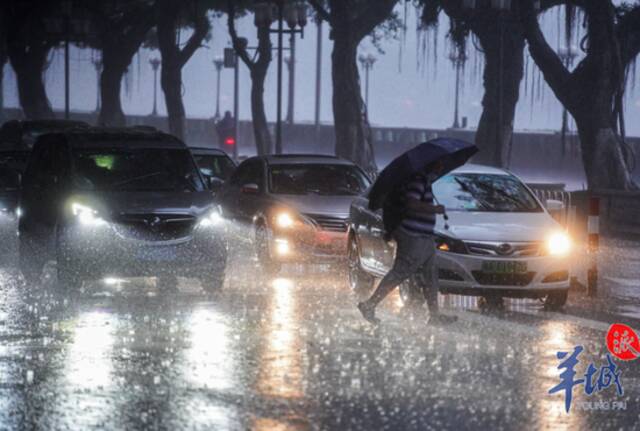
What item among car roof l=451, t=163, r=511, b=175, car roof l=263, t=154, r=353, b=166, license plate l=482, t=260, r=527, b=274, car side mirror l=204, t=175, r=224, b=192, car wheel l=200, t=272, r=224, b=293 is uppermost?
car roof l=451, t=163, r=511, b=175

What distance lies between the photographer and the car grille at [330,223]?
1894cm

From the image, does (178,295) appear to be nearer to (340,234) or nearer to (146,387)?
(340,234)

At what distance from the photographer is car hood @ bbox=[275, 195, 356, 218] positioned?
1908 cm

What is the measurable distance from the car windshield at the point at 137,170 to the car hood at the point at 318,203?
84.6 inches

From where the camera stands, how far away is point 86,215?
628 inches

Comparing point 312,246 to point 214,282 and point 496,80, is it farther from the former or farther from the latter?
point 496,80

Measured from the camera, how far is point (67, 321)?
43.8 feet

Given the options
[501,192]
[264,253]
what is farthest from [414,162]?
[264,253]

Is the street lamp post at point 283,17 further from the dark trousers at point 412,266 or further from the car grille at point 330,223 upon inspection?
the dark trousers at point 412,266

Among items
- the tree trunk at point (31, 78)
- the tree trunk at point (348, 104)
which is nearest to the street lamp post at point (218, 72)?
the tree trunk at point (31, 78)

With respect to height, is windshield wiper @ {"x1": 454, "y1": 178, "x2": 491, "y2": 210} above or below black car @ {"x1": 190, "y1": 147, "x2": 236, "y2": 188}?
above

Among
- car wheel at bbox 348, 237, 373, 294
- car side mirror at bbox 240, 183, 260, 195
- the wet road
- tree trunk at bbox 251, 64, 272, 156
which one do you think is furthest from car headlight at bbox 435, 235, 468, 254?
tree trunk at bbox 251, 64, 272, 156

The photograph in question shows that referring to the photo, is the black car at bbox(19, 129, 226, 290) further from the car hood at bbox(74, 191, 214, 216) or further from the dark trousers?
the dark trousers

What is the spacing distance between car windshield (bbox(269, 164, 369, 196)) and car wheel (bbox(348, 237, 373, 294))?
3.25 m
